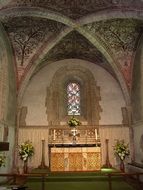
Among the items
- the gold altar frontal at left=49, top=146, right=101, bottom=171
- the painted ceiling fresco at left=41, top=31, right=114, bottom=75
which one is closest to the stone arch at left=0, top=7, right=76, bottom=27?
the painted ceiling fresco at left=41, top=31, right=114, bottom=75

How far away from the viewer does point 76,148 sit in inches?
523

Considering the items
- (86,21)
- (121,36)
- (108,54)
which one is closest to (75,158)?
(108,54)

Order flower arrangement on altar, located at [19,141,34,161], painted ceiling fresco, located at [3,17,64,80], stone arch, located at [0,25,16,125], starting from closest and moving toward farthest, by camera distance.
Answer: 1. stone arch, located at [0,25,16,125]
2. painted ceiling fresco, located at [3,17,64,80]
3. flower arrangement on altar, located at [19,141,34,161]

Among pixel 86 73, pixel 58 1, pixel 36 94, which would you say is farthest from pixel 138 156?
pixel 58 1

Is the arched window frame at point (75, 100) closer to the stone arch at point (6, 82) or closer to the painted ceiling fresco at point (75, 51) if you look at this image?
the painted ceiling fresco at point (75, 51)

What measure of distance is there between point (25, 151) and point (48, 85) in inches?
188

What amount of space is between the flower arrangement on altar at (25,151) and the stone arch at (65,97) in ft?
7.26

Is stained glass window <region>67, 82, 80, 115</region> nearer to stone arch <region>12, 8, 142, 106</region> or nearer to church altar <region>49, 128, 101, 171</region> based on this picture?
church altar <region>49, 128, 101, 171</region>

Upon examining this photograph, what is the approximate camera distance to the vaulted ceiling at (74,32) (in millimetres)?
10586

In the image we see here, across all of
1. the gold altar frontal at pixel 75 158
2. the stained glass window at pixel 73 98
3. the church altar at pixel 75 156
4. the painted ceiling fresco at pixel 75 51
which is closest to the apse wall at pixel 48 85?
the painted ceiling fresco at pixel 75 51

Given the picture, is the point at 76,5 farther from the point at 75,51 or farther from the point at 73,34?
the point at 75,51

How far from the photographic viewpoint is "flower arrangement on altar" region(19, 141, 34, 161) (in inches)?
541

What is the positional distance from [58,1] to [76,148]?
7822 mm

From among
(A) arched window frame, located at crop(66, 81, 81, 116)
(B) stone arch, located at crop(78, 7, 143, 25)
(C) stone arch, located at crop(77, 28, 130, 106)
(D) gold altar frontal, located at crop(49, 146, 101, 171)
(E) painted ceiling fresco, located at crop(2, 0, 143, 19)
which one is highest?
(E) painted ceiling fresco, located at crop(2, 0, 143, 19)
